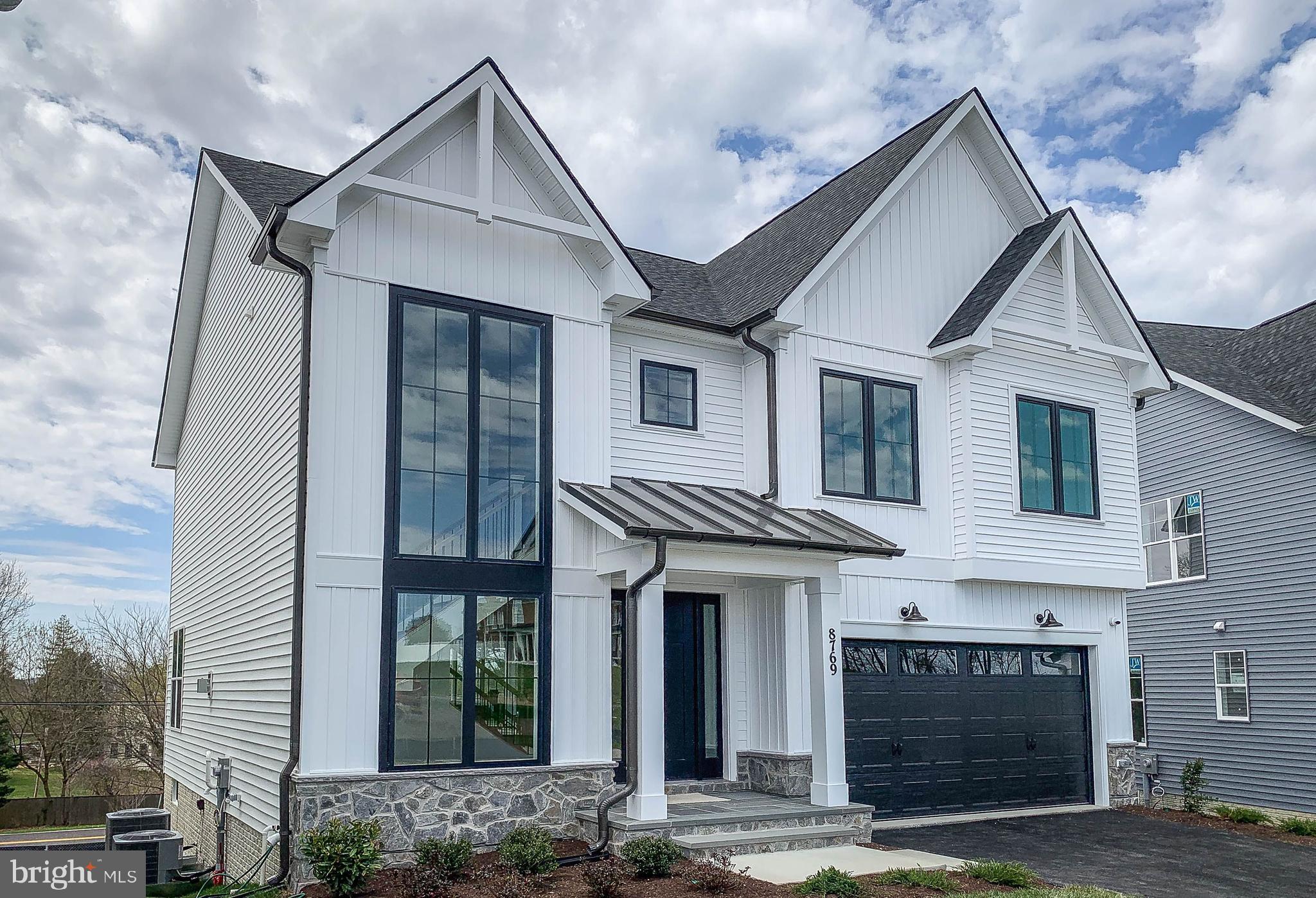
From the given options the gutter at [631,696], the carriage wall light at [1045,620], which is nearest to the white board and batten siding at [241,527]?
the gutter at [631,696]

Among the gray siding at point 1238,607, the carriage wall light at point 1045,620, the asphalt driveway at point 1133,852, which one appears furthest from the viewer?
the gray siding at point 1238,607

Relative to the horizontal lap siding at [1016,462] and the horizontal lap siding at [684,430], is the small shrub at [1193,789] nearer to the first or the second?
the horizontal lap siding at [1016,462]

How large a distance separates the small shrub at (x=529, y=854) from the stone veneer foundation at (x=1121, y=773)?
909 cm

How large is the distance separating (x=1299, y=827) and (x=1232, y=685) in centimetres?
442

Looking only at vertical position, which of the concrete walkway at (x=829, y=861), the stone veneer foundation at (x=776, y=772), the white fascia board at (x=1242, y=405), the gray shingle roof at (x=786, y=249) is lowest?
the concrete walkway at (x=829, y=861)

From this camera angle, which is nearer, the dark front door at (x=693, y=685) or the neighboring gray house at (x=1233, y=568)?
the dark front door at (x=693, y=685)

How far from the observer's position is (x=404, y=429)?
10.9 metres

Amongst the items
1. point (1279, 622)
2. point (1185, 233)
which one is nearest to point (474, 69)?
point (1279, 622)

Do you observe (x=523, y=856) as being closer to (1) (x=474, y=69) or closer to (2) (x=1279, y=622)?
(1) (x=474, y=69)

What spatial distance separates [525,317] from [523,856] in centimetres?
544

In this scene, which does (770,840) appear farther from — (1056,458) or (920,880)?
(1056,458)

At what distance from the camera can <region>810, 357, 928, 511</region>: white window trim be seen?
13.5 meters

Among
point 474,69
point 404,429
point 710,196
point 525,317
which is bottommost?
point 404,429

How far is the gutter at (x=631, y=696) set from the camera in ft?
34.5
